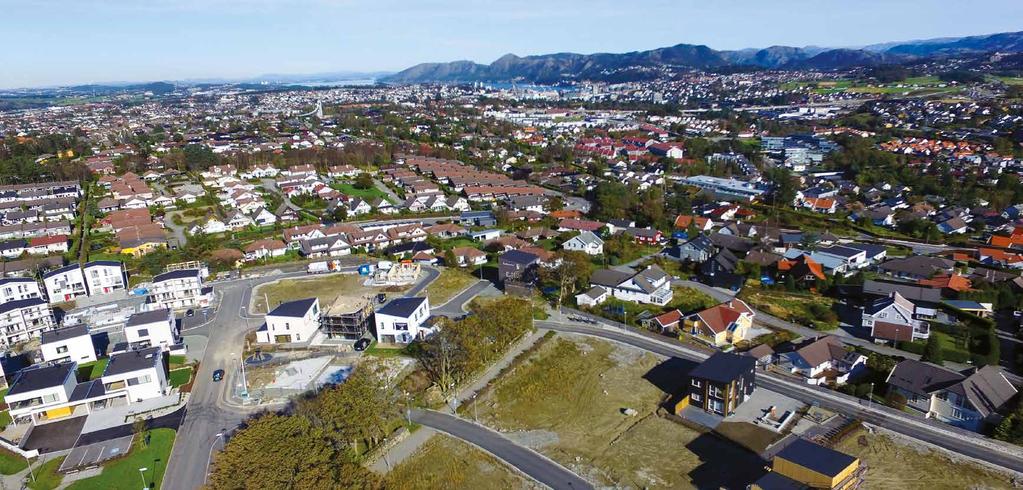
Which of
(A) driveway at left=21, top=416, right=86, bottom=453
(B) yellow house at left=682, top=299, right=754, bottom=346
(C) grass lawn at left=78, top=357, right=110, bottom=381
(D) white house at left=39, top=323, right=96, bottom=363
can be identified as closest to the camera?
(A) driveway at left=21, top=416, right=86, bottom=453

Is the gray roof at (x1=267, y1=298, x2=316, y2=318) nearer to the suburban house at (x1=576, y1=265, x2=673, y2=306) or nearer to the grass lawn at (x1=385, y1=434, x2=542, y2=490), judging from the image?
the grass lawn at (x1=385, y1=434, x2=542, y2=490)

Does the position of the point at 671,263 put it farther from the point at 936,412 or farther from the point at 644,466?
the point at 644,466

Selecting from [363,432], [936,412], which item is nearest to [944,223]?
[936,412]

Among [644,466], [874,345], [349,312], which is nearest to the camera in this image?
[644,466]

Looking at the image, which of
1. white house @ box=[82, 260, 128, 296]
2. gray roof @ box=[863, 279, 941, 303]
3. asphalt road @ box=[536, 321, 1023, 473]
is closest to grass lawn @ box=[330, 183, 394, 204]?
white house @ box=[82, 260, 128, 296]

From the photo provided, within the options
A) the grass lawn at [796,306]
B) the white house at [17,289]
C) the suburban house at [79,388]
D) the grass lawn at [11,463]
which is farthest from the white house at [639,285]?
the white house at [17,289]

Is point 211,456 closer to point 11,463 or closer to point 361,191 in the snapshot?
point 11,463

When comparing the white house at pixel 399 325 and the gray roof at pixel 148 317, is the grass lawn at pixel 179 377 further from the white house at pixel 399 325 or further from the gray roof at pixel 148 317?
the white house at pixel 399 325
